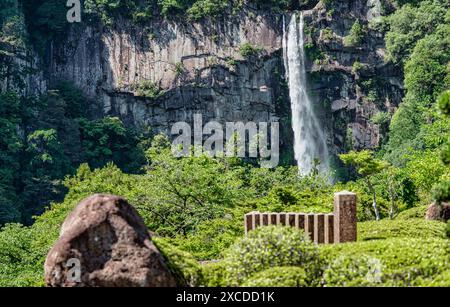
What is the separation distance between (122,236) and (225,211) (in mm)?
13332

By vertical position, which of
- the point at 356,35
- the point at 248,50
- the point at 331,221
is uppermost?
the point at 356,35

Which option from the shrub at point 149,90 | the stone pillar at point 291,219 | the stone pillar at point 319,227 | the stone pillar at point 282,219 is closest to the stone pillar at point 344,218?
the stone pillar at point 319,227

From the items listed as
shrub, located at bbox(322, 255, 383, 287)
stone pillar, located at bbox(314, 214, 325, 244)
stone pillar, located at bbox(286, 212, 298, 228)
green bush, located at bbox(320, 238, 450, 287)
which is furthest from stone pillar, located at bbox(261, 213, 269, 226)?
shrub, located at bbox(322, 255, 383, 287)

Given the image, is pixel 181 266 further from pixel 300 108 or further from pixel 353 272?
pixel 300 108

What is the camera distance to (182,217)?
81.3 feet

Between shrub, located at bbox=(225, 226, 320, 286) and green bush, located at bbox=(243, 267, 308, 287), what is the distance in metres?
0.26

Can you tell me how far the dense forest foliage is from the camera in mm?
11914

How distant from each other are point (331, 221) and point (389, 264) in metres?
3.01

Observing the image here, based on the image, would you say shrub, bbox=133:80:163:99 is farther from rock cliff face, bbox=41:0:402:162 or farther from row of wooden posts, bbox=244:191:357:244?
row of wooden posts, bbox=244:191:357:244

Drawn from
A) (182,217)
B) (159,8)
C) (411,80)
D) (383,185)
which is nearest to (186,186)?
(182,217)

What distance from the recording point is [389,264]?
1184cm

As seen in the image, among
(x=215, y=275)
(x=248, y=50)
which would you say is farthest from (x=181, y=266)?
(x=248, y=50)
